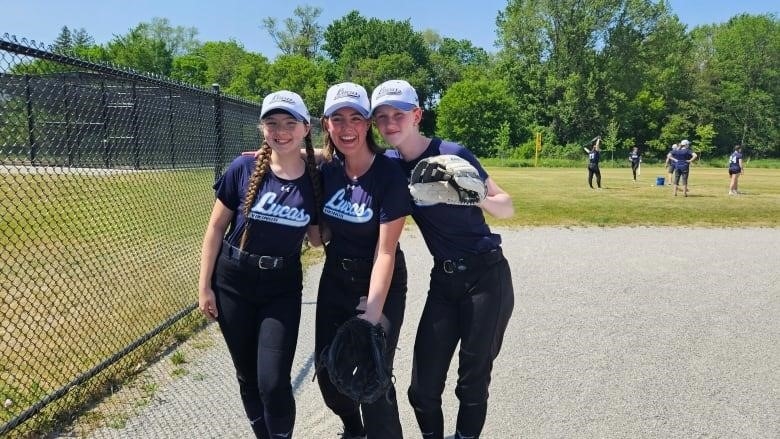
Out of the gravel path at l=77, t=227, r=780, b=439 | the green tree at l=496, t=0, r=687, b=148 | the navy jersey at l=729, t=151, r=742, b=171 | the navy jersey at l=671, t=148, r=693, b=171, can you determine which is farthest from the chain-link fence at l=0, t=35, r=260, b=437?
the green tree at l=496, t=0, r=687, b=148

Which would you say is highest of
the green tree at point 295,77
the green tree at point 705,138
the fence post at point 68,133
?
the green tree at point 295,77

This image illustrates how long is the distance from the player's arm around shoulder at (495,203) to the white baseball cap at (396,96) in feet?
1.94

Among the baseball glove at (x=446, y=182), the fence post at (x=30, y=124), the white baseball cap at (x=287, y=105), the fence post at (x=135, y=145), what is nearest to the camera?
the baseball glove at (x=446, y=182)

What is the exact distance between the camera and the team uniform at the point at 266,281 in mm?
2842

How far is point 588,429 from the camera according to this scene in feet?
11.5

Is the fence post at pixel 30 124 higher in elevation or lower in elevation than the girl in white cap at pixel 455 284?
higher

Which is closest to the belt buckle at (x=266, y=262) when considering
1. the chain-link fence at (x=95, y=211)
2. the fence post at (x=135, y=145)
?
the chain-link fence at (x=95, y=211)

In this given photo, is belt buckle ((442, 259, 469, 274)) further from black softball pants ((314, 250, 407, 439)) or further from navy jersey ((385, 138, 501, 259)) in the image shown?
black softball pants ((314, 250, 407, 439))

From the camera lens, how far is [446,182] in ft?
8.92

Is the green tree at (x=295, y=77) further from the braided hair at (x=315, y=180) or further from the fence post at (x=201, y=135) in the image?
the braided hair at (x=315, y=180)

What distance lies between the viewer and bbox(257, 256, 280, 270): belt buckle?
9.41 ft

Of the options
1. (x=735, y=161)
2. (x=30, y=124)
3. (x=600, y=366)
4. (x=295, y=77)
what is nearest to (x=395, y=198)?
(x=600, y=366)

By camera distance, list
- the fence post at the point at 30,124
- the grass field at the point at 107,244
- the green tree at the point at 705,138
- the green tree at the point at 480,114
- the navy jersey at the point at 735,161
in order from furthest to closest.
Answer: the green tree at the point at 480,114 → the green tree at the point at 705,138 → the navy jersey at the point at 735,161 → the grass field at the point at 107,244 → the fence post at the point at 30,124

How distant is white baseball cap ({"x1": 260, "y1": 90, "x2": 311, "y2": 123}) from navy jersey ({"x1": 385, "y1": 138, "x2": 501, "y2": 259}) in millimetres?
498
